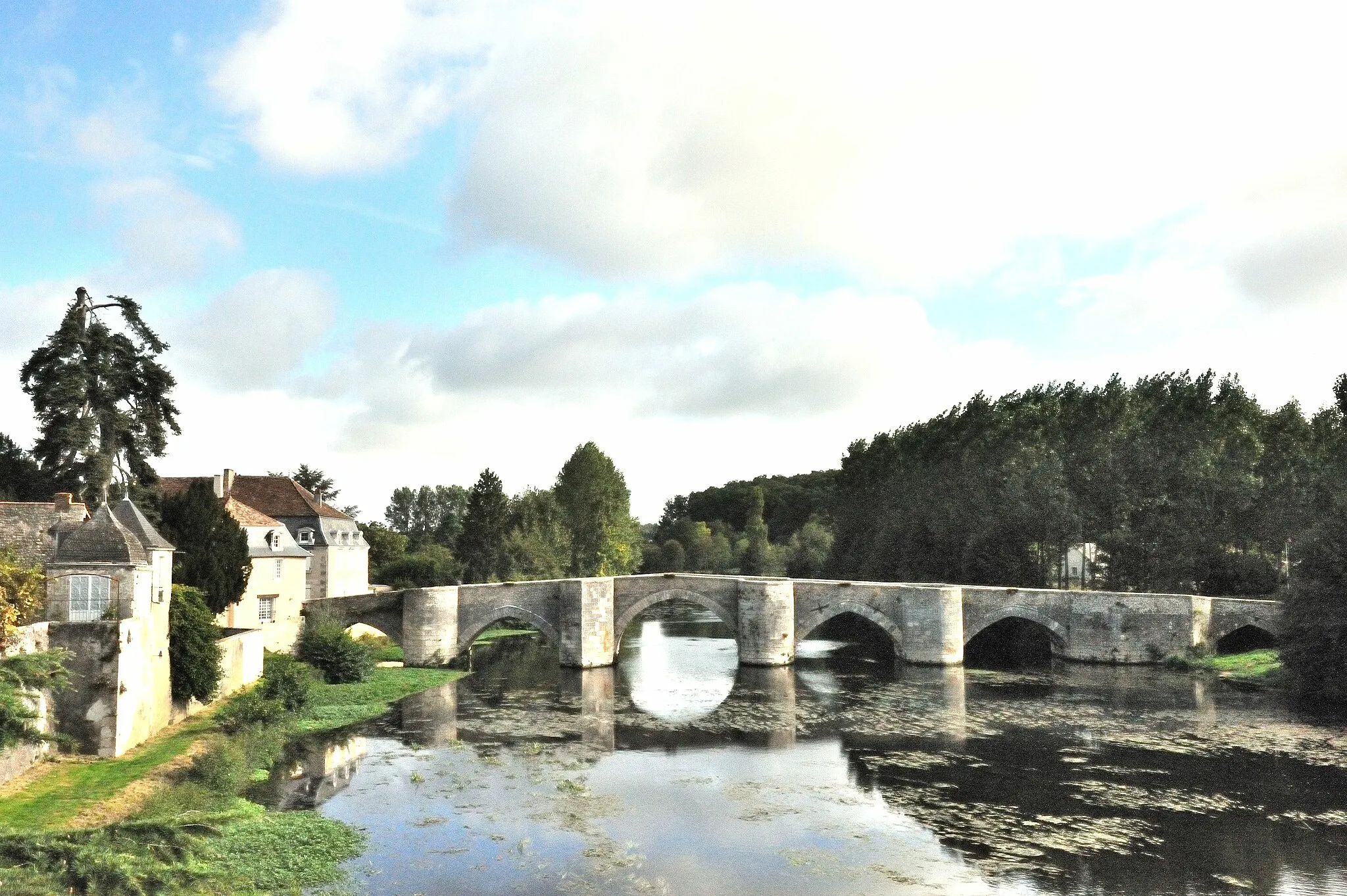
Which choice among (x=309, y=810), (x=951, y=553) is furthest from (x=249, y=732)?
(x=951, y=553)

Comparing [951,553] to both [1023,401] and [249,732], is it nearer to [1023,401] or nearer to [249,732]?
[1023,401]

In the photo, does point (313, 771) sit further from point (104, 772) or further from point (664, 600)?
point (664, 600)

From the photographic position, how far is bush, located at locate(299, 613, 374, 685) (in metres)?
34.3

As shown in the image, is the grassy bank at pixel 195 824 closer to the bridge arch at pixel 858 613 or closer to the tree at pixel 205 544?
the tree at pixel 205 544

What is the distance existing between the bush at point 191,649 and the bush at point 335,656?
9048 mm

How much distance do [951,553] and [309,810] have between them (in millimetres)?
41746

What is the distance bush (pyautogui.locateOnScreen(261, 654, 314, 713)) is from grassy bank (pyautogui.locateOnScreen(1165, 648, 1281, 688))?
31154 millimetres

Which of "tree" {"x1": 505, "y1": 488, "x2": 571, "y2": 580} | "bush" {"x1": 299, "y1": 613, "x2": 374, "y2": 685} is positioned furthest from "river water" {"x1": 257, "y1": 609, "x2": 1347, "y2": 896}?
"tree" {"x1": 505, "y1": 488, "x2": 571, "y2": 580}

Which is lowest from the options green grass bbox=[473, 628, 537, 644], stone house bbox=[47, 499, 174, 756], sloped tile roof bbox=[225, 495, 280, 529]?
green grass bbox=[473, 628, 537, 644]

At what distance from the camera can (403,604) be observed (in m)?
39.1

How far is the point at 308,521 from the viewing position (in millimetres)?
44094

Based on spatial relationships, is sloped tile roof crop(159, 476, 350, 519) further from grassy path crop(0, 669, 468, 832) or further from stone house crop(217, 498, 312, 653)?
grassy path crop(0, 669, 468, 832)

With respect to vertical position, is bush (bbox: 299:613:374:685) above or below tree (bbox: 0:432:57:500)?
below

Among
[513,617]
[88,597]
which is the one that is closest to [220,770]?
[88,597]
